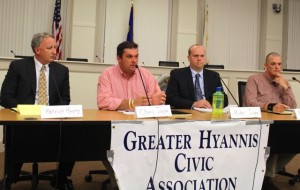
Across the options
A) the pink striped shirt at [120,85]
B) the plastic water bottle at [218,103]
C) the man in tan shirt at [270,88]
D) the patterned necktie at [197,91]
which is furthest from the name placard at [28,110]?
the man in tan shirt at [270,88]

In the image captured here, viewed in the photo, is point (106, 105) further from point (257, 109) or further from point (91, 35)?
point (91, 35)

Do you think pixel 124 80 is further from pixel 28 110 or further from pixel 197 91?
pixel 28 110

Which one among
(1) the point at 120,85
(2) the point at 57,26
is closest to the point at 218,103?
(1) the point at 120,85

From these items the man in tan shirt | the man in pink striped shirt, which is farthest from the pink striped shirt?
the man in tan shirt

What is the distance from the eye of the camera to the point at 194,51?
3.26m

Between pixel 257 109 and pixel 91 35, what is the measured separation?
5.64 meters

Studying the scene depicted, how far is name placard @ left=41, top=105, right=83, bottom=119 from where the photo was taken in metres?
1.87

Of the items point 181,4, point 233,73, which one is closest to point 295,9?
point 181,4

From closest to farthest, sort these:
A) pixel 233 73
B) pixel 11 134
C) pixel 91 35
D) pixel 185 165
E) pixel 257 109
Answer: pixel 11 134
pixel 185 165
pixel 257 109
pixel 233 73
pixel 91 35

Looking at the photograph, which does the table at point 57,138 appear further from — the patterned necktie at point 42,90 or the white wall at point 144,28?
the white wall at point 144,28

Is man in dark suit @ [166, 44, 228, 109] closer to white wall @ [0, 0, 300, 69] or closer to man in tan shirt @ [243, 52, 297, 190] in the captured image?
man in tan shirt @ [243, 52, 297, 190]

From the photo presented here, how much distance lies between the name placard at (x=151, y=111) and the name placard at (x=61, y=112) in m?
0.33

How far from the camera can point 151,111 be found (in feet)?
6.79

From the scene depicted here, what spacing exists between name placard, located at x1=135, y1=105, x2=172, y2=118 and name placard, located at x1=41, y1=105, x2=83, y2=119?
326 mm
